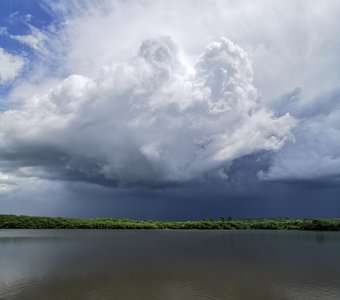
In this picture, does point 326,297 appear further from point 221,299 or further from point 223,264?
point 223,264

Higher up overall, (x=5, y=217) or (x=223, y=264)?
(x=5, y=217)

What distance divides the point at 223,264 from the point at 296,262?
479 inches

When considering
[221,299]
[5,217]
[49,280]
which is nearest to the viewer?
[221,299]

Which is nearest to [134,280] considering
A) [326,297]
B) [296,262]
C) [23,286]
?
[23,286]

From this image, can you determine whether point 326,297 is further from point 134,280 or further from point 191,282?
point 134,280

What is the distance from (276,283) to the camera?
3641cm

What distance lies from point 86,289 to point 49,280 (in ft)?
18.8

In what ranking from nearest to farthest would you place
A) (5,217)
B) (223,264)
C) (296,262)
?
(223,264), (296,262), (5,217)

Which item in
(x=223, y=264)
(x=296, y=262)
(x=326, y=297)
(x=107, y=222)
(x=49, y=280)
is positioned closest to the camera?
(x=326, y=297)

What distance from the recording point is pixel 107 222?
7308 inches

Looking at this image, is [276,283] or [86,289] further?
[276,283]

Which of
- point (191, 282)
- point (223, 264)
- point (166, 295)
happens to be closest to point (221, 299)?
point (166, 295)

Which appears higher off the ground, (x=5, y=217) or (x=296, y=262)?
(x=5, y=217)

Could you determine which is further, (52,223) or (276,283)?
(52,223)
